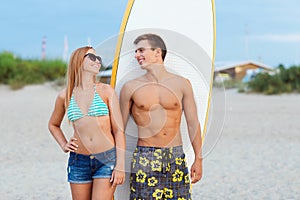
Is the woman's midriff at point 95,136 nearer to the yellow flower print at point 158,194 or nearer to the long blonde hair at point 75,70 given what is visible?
the long blonde hair at point 75,70

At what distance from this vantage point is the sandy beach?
5.60 m

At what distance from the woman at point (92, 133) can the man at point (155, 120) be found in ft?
0.58

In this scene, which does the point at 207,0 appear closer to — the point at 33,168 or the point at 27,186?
the point at 27,186

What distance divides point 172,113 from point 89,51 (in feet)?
2.10

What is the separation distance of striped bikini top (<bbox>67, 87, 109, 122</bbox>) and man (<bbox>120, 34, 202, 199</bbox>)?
19cm

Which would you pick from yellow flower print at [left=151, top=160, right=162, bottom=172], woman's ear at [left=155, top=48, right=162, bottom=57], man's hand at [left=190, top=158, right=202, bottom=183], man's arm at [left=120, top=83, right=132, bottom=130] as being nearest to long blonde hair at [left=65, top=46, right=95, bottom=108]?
man's arm at [left=120, top=83, right=132, bottom=130]

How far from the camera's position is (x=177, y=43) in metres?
3.62

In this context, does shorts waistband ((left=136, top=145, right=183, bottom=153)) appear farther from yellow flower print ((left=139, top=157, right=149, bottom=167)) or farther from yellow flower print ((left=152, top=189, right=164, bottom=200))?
yellow flower print ((left=152, top=189, right=164, bottom=200))

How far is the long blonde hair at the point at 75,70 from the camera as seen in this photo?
2.87m

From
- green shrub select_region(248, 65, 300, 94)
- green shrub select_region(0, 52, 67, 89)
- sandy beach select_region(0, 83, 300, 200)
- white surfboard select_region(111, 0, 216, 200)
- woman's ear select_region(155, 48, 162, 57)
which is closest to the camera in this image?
woman's ear select_region(155, 48, 162, 57)

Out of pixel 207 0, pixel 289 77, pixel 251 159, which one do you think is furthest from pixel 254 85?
pixel 207 0

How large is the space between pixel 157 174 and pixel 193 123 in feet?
1.29

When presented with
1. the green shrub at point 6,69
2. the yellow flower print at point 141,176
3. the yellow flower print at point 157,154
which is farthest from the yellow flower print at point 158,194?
the green shrub at point 6,69

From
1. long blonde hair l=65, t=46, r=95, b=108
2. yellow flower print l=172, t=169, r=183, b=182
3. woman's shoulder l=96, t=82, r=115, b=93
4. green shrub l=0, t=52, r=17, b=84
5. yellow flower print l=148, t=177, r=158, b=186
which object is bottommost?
yellow flower print l=148, t=177, r=158, b=186
